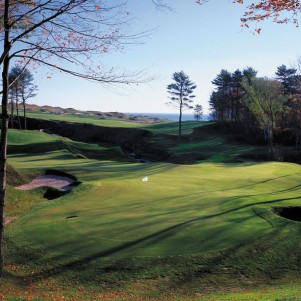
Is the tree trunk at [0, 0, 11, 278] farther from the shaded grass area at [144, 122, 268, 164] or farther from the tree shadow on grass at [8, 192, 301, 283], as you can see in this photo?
the shaded grass area at [144, 122, 268, 164]

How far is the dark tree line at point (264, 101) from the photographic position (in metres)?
53.6

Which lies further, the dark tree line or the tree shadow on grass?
the dark tree line

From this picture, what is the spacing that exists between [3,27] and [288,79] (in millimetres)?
74858

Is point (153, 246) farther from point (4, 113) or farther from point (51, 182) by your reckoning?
point (51, 182)

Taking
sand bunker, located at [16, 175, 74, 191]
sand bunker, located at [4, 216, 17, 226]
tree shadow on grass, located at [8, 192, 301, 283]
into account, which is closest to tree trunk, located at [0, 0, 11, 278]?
tree shadow on grass, located at [8, 192, 301, 283]

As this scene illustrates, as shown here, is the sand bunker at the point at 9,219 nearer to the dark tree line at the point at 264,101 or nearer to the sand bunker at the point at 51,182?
the sand bunker at the point at 51,182

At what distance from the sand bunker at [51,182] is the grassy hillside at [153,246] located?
1703mm

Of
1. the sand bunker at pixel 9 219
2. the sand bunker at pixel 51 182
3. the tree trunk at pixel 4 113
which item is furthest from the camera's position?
the sand bunker at pixel 51 182

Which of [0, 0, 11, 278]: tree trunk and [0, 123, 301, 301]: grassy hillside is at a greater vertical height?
[0, 0, 11, 278]: tree trunk

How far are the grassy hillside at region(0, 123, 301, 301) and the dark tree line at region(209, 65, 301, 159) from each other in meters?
24.0

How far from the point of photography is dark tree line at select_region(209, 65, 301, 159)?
53.6 meters

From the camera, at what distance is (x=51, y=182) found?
84.0ft

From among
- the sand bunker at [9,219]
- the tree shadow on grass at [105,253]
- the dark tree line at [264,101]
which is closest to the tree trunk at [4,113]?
the tree shadow on grass at [105,253]

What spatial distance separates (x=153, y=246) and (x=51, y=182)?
1490cm
